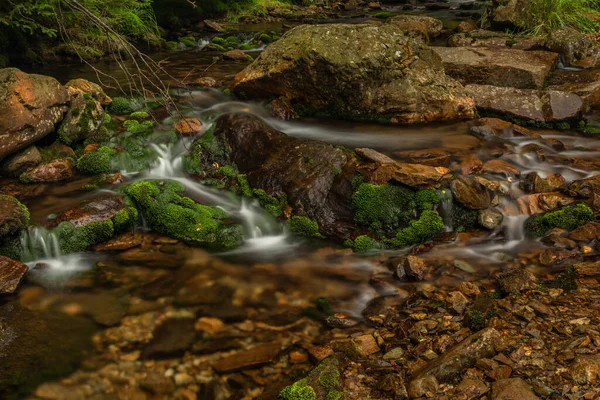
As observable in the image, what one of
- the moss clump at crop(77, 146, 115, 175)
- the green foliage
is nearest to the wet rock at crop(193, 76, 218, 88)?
the moss clump at crop(77, 146, 115, 175)

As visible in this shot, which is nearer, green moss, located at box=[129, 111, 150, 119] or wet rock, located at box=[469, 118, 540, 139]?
wet rock, located at box=[469, 118, 540, 139]

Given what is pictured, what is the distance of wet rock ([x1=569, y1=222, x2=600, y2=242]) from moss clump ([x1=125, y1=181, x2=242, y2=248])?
4.07 metres

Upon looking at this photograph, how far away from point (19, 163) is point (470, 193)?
252 inches

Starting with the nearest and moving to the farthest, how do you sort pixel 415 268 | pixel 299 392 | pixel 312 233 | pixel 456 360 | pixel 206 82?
pixel 456 360
pixel 299 392
pixel 415 268
pixel 312 233
pixel 206 82

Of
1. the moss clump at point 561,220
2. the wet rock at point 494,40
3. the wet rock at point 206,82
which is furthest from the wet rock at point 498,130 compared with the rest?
the wet rock at point 206,82

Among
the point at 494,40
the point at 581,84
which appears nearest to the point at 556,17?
Answer: the point at 494,40

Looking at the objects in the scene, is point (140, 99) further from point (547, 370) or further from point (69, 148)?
point (547, 370)

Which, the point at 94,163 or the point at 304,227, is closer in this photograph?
the point at 304,227

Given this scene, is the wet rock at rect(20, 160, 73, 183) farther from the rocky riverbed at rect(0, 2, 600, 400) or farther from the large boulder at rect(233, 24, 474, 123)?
the large boulder at rect(233, 24, 474, 123)

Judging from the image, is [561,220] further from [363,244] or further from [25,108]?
[25,108]

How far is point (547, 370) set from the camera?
123 inches

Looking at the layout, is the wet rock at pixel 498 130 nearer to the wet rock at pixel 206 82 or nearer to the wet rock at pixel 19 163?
the wet rock at pixel 206 82

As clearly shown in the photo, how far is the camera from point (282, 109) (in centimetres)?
869

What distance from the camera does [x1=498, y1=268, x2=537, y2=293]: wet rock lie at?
14.3ft
